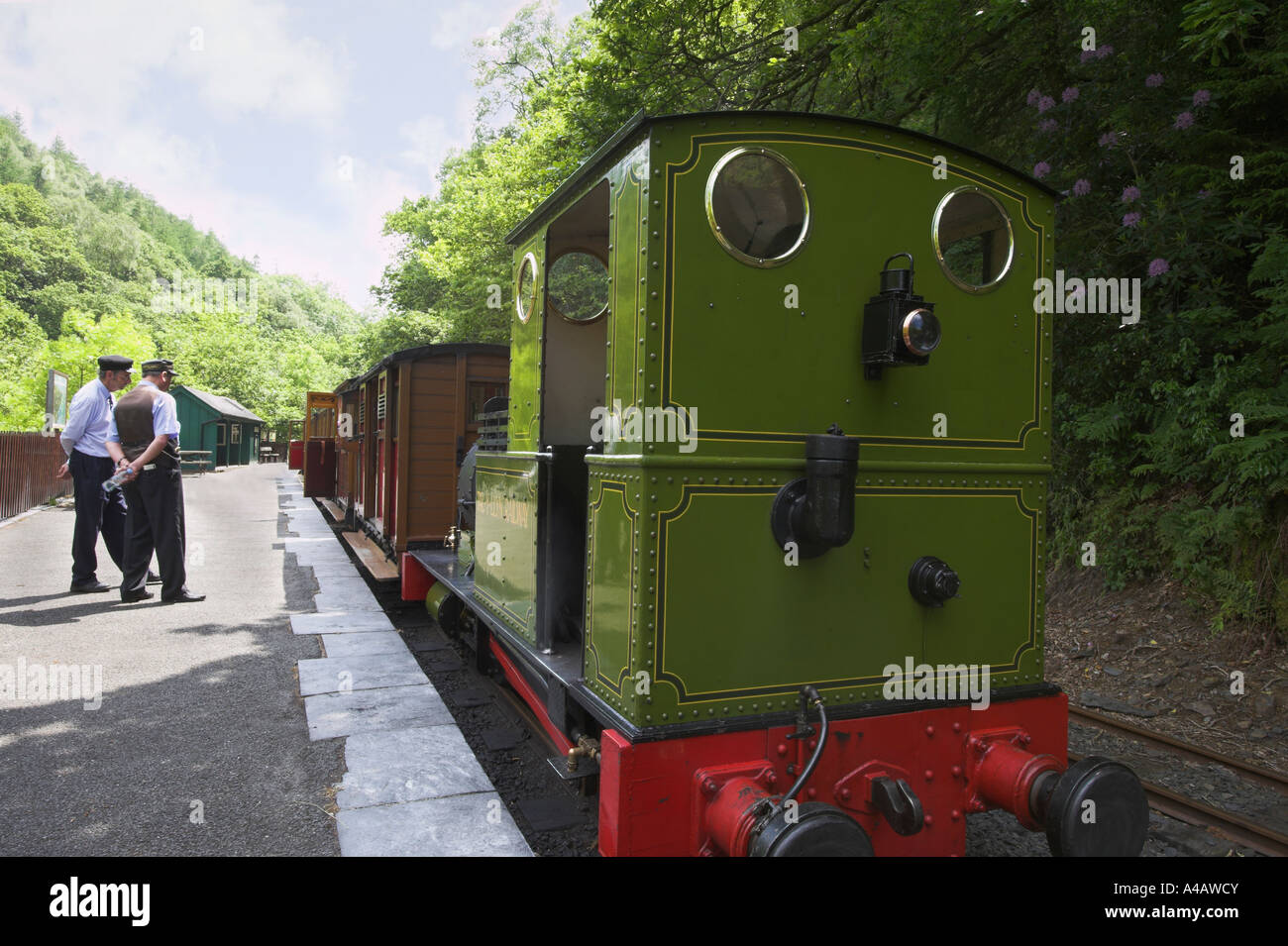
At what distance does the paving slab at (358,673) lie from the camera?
16.6 feet

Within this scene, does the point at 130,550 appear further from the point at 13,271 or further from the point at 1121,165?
the point at 13,271

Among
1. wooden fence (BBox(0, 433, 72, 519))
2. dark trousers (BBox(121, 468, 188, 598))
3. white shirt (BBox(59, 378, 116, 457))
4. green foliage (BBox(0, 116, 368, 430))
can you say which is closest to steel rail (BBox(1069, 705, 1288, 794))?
dark trousers (BBox(121, 468, 188, 598))

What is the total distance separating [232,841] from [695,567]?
2.17m

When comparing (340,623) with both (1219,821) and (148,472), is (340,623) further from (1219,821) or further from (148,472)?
(1219,821)

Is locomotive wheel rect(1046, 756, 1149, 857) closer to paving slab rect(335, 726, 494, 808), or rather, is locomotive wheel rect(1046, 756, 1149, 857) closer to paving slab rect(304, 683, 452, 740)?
paving slab rect(335, 726, 494, 808)

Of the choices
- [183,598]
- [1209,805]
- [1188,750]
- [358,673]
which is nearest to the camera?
[1209,805]

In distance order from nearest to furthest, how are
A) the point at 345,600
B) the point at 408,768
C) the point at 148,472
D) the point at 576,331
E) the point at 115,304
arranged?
the point at 408,768
the point at 576,331
the point at 148,472
the point at 345,600
the point at 115,304

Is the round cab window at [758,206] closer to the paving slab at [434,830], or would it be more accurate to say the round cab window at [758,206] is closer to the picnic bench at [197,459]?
the paving slab at [434,830]

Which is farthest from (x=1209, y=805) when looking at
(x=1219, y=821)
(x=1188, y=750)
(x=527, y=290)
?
(x=527, y=290)

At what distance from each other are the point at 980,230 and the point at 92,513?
745 cm

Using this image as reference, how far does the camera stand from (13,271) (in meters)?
59.3

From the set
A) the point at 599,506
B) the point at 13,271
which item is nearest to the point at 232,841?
the point at 599,506

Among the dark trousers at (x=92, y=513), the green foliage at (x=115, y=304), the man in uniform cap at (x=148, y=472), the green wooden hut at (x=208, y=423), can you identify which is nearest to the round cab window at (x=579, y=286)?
the man in uniform cap at (x=148, y=472)

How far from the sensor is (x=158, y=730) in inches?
166
